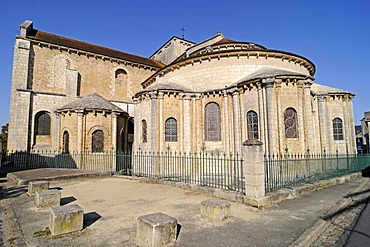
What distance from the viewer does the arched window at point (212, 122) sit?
1494 centimetres

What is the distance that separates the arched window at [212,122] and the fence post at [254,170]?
8.30 m


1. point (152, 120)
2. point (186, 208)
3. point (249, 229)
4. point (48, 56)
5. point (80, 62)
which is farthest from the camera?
point (80, 62)

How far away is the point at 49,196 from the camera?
618 cm

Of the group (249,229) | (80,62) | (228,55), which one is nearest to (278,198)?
(249,229)

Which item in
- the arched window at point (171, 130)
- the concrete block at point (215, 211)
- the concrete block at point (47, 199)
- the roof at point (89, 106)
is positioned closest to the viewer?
the concrete block at point (215, 211)

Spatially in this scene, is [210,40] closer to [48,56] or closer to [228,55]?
[228,55]

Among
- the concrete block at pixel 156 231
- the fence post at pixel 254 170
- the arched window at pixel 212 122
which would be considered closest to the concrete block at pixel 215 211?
the concrete block at pixel 156 231

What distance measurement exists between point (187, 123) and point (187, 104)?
136 cm

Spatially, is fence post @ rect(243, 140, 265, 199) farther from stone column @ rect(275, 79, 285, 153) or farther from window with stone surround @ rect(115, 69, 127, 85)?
Result: window with stone surround @ rect(115, 69, 127, 85)

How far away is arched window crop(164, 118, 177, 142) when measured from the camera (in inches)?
587

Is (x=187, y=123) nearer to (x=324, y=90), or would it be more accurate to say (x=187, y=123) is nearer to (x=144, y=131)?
(x=144, y=131)

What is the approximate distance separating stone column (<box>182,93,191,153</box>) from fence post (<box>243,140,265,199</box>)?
835cm

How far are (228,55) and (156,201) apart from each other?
11.5 metres

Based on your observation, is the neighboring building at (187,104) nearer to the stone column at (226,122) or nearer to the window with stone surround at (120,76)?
the stone column at (226,122)
